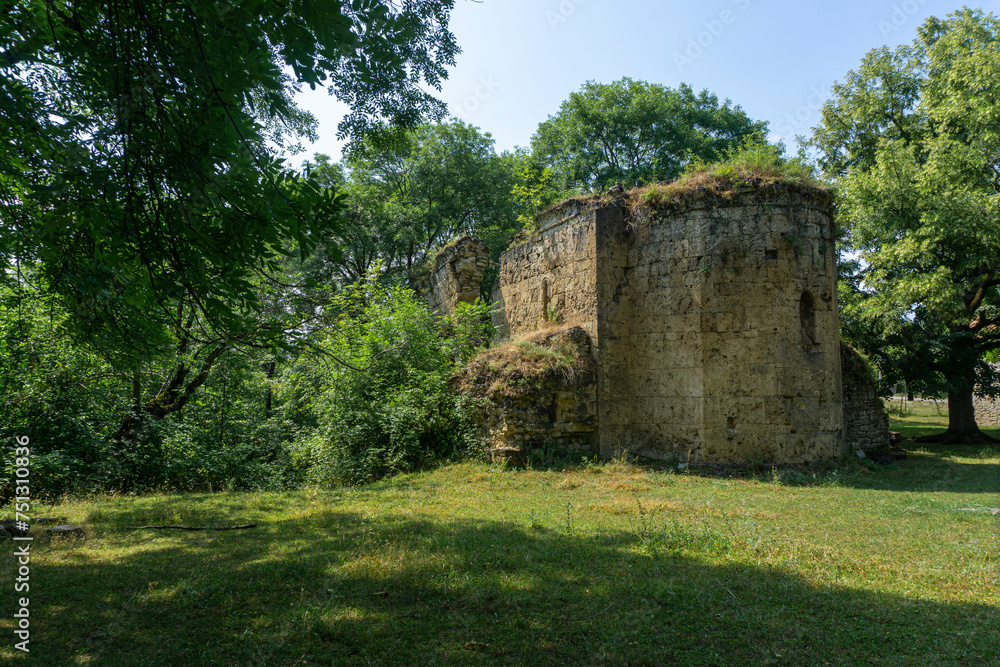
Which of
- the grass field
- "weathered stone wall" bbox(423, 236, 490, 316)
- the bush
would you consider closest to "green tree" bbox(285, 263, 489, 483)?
the bush

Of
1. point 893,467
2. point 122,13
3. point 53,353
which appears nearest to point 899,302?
point 893,467

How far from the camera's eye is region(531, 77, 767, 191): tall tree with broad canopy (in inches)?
1067

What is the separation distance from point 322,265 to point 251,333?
18.3 meters

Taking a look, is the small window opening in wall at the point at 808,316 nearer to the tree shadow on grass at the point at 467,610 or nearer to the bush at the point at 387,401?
the tree shadow on grass at the point at 467,610

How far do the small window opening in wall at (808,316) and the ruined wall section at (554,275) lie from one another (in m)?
3.99

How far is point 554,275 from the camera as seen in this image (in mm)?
12969

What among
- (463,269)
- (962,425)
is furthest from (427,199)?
(962,425)

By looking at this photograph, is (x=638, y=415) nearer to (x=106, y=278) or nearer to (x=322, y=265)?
(x=106, y=278)

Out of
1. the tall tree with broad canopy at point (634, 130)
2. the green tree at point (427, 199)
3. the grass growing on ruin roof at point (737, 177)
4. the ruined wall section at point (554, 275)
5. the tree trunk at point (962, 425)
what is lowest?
the tree trunk at point (962, 425)

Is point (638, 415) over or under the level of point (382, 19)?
under

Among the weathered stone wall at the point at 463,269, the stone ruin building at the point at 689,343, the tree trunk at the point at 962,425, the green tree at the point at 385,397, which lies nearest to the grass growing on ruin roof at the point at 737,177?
the stone ruin building at the point at 689,343

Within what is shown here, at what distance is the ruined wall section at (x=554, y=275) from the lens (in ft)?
39.2

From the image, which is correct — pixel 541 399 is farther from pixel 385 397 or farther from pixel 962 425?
pixel 962 425

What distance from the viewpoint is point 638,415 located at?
1156 cm
